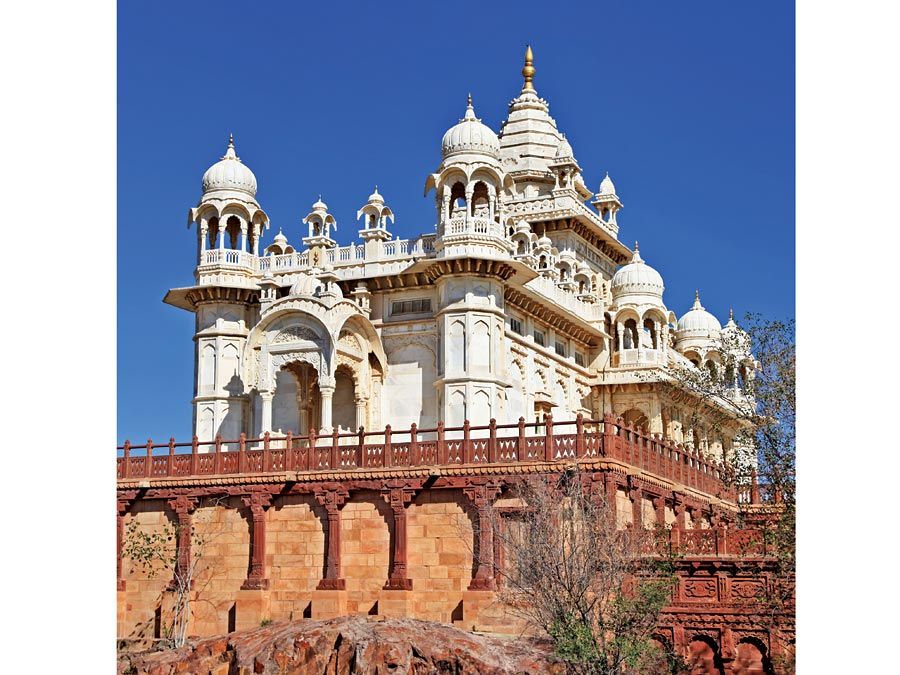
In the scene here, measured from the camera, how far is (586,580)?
26234 mm

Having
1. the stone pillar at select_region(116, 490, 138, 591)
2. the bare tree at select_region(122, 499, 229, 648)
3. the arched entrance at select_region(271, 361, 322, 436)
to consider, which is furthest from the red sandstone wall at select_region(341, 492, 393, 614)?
the arched entrance at select_region(271, 361, 322, 436)

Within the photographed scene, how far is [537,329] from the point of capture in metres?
45.7

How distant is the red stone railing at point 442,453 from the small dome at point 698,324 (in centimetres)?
2127

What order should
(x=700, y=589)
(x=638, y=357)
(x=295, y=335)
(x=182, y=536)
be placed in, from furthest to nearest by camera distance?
(x=638, y=357) → (x=295, y=335) → (x=182, y=536) → (x=700, y=589)

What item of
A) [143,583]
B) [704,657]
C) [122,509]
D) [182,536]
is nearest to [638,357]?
[182,536]

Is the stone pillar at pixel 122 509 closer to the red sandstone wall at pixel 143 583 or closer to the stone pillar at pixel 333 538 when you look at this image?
the red sandstone wall at pixel 143 583

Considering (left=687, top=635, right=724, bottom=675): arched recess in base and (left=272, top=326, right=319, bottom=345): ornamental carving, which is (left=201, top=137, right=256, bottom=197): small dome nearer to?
(left=272, top=326, right=319, bottom=345): ornamental carving

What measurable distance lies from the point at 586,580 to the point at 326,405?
14.3m

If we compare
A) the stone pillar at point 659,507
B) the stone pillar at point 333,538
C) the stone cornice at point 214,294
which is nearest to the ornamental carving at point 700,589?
the stone pillar at point 659,507

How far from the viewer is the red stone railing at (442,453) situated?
32.1m

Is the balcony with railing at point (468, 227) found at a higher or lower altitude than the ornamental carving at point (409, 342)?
higher

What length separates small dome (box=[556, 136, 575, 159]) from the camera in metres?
54.6

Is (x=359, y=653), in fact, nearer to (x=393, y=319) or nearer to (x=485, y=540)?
(x=485, y=540)
